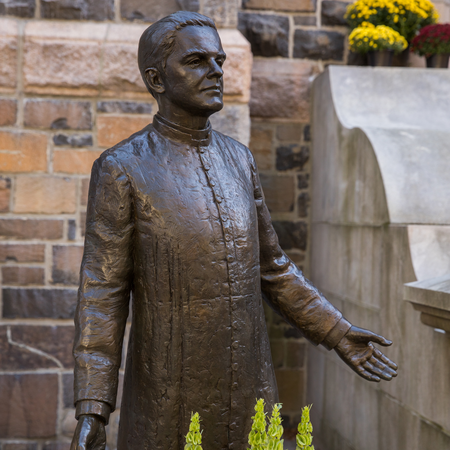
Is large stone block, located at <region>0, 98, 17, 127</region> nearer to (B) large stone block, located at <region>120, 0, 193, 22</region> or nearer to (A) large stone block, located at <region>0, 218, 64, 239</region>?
(A) large stone block, located at <region>0, 218, 64, 239</region>

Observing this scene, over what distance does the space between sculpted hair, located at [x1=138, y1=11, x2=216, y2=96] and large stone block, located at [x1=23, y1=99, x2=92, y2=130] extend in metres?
1.69

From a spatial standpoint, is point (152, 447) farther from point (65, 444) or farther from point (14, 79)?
point (14, 79)

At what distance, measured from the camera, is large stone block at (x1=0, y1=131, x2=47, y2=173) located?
327 cm

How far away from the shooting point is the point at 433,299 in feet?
7.27

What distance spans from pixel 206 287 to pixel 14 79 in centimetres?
221

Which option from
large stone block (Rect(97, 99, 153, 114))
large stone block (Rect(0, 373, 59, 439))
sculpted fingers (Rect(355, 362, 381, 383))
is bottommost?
large stone block (Rect(0, 373, 59, 439))

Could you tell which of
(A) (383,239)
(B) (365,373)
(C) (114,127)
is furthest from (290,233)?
(B) (365,373)

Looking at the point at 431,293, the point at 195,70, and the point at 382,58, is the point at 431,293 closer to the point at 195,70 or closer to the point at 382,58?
the point at 195,70

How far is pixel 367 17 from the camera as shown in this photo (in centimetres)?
423

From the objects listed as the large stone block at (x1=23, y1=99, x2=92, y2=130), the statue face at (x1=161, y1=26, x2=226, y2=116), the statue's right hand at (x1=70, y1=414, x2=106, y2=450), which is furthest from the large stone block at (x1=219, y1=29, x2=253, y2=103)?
the statue's right hand at (x1=70, y1=414, x2=106, y2=450)

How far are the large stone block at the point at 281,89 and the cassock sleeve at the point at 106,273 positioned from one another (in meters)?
2.79

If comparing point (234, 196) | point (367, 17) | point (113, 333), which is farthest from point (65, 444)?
point (367, 17)

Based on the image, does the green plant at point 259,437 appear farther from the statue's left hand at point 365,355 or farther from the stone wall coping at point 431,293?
the stone wall coping at point 431,293

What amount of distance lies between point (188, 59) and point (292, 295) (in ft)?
2.73
